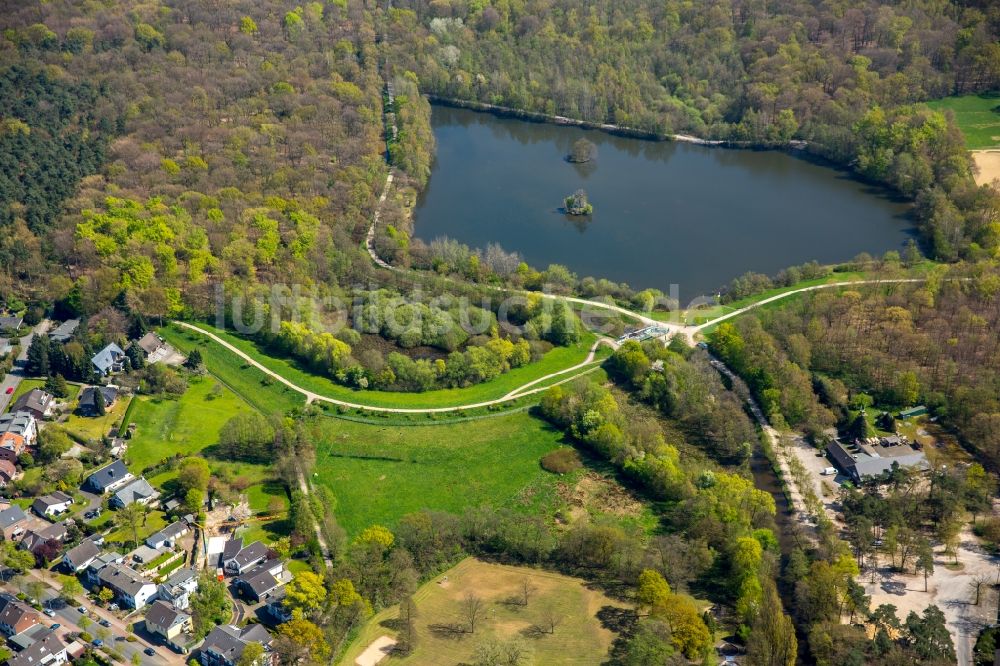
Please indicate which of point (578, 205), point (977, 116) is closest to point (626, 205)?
point (578, 205)

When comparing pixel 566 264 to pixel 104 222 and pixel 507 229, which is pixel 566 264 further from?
pixel 104 222

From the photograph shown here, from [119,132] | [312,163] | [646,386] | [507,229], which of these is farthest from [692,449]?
[119,132]

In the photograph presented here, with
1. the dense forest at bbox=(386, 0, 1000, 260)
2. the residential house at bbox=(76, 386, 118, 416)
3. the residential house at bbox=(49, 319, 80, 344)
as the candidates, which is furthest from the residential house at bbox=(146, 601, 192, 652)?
the dense forest at bbox=(386, 0, 1000, 260)

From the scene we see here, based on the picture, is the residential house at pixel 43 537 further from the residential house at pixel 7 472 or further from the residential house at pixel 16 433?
the residential house at pixel 16 433

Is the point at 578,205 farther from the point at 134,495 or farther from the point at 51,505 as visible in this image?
the point at 51,505

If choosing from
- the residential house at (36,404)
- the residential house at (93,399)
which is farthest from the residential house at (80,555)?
the residential house at (36,404)

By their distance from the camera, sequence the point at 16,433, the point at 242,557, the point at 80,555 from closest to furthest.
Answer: the point at 242,557, the point at 80,555, the point at 16,433

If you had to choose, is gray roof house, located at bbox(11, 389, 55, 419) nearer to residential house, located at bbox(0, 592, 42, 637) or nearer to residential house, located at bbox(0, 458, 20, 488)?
residential house, located at bbox(0, 458, 20, 488)
